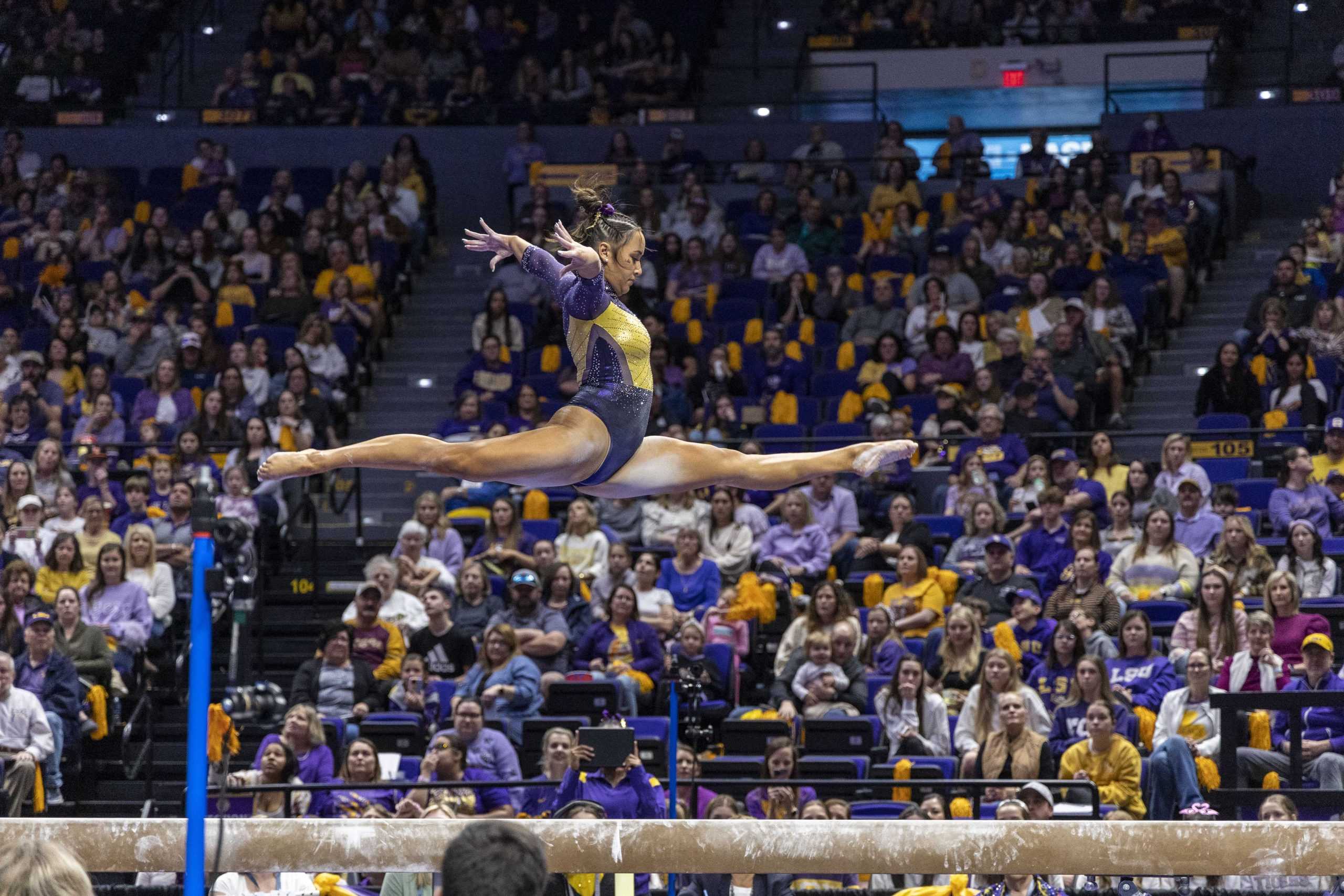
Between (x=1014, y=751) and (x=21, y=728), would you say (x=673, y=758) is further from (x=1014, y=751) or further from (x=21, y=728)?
(x=21, y=728)

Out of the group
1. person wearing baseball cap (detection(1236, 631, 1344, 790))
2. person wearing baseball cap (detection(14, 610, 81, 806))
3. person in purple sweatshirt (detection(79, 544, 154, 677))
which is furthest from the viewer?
person in purple sweatshirt (detection(79, 544, 154, 677))

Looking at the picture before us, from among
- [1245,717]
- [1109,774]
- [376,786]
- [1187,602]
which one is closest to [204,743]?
[376,786]

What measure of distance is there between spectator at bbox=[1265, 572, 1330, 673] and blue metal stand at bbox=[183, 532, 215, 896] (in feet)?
22.4

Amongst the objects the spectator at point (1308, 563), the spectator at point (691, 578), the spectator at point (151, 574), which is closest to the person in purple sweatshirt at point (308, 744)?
the spectator at point (151, 574)

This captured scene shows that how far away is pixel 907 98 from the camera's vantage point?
63.1ft

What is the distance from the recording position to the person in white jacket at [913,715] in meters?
9.79

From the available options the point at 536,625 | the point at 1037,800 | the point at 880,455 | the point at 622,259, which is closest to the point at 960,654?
the point at 1037,800

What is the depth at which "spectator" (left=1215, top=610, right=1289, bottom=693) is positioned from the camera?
31.2ft

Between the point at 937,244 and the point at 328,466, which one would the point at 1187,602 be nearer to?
the point at 937,244

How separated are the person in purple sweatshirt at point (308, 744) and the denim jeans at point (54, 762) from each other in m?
1.22

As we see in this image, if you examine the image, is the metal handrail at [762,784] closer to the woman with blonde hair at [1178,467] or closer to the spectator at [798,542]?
the spectator at [798,542]

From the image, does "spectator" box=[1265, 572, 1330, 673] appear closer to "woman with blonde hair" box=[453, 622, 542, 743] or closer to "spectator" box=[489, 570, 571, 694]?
"spectator" box=[489, 570, 571, 694]

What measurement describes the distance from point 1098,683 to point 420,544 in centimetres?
475

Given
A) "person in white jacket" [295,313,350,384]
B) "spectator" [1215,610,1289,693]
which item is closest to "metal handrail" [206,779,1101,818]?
"spectator" [1215,610,1289,693]
